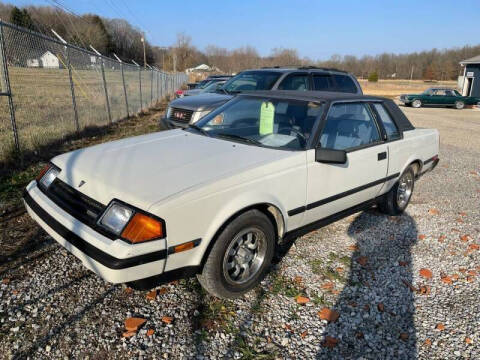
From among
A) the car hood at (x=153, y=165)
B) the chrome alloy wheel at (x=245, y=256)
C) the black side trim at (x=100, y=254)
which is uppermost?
the car hood at (x=153, y=165)

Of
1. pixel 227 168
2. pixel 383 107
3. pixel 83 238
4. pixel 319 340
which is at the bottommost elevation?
pixel 319 340

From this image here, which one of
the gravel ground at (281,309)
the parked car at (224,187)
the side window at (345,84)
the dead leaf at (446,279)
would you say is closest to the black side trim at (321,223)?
the parked car at (224,187)

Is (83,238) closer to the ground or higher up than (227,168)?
closer to the ground

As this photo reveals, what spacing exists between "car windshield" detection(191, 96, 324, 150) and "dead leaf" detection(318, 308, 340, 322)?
1.39m

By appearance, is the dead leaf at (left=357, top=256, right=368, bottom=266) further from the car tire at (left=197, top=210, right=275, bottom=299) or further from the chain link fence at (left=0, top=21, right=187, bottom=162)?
the chain link fence at (left=0, top=21, right=187, bottom=162)

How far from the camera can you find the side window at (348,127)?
3.48 m

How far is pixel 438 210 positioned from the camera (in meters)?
5.06

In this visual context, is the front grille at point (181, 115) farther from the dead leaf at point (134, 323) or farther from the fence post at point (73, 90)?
the dead leaf at point (134, 323)

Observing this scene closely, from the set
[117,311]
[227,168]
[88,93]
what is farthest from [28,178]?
[88,93]

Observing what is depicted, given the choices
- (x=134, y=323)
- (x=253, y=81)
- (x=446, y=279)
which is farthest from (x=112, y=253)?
(x=253, y=81)

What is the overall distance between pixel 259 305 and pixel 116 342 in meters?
1.11

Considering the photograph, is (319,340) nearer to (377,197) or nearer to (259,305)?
(259,305)

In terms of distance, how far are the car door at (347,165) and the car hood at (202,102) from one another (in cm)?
408

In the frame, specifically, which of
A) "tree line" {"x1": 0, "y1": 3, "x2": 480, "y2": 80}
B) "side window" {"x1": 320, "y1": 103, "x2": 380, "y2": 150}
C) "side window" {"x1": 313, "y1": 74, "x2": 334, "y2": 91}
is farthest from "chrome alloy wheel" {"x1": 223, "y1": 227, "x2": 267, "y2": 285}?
"tree line" {"x1": 0, "y1": 3, "x2": 480, "y2": 80}
